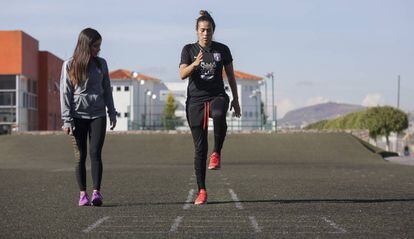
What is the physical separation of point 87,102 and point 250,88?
462ft

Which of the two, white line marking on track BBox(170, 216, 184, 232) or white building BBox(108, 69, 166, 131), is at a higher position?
white building BBox(108, 69, 166, 131)

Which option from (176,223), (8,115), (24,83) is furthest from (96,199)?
(24,83)

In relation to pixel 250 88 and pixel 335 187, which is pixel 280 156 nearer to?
pixel 335 187

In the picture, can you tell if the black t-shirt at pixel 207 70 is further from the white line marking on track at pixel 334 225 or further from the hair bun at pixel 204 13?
the white line marking on track at pixel 334 225

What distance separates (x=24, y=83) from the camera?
73375mm

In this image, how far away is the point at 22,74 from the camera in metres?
71.9

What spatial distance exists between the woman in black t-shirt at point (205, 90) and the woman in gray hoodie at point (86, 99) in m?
0.99

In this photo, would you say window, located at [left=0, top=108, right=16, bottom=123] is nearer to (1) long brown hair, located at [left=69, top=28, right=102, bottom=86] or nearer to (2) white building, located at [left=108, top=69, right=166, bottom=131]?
(2) white building, located at [left=108, top=69, right=166, bottom=131]

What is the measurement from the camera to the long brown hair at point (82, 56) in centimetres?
930

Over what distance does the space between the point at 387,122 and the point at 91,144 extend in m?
94.9

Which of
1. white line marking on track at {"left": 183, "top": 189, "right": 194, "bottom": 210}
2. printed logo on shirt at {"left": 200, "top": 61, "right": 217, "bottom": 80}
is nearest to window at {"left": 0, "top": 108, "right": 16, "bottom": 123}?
white line marking on track at {"left": 183, "top": 189, "right": 194, "bottom": 210}

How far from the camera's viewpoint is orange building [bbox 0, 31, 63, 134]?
71.1 m

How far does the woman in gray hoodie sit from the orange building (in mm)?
58267

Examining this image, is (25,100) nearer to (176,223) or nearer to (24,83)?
(24,83)
